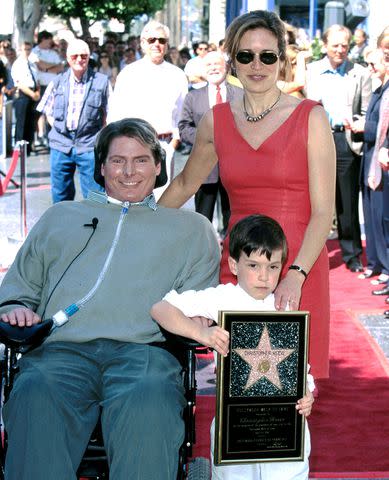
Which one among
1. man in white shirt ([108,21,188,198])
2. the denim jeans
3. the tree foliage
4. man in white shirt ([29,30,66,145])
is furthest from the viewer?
the tree foliage

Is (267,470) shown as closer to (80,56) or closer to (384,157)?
(384,157)

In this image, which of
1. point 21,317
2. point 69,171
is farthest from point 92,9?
point 21,317

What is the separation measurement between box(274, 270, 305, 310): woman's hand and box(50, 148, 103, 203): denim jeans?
609 cm

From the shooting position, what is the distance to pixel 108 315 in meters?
4.22

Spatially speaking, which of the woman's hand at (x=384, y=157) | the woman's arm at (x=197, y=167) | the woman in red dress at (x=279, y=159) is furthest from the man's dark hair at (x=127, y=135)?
the woman's hand at (x=384, y=157)

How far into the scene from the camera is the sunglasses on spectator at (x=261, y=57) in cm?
410

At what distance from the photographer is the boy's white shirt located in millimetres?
3975

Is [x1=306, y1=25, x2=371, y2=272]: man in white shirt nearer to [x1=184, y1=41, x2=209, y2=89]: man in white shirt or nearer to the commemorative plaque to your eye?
[x1=184, y1=41, x2=209, y2=89]: man in white shirt

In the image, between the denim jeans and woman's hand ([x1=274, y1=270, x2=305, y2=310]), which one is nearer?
woman's hand ([x1=274, y1=270, x2=305, y2=310])

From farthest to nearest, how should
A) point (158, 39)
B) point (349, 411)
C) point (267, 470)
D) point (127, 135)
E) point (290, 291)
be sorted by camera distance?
point (158, 39) < point (349, 411) < point (127, 135) < point (267, 470) < point (290, 291)

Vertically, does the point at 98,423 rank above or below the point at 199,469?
above

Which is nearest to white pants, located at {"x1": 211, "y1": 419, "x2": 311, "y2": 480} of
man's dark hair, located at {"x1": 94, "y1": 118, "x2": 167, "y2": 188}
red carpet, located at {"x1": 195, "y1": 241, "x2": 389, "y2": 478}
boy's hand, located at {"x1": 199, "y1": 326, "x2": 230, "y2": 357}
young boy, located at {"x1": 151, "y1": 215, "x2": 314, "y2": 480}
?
young boy, located at {"x1": 151, "y1": 215, "x2": 314, "y2": 480}

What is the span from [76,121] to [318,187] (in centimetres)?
616

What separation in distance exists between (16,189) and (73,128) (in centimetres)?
498
